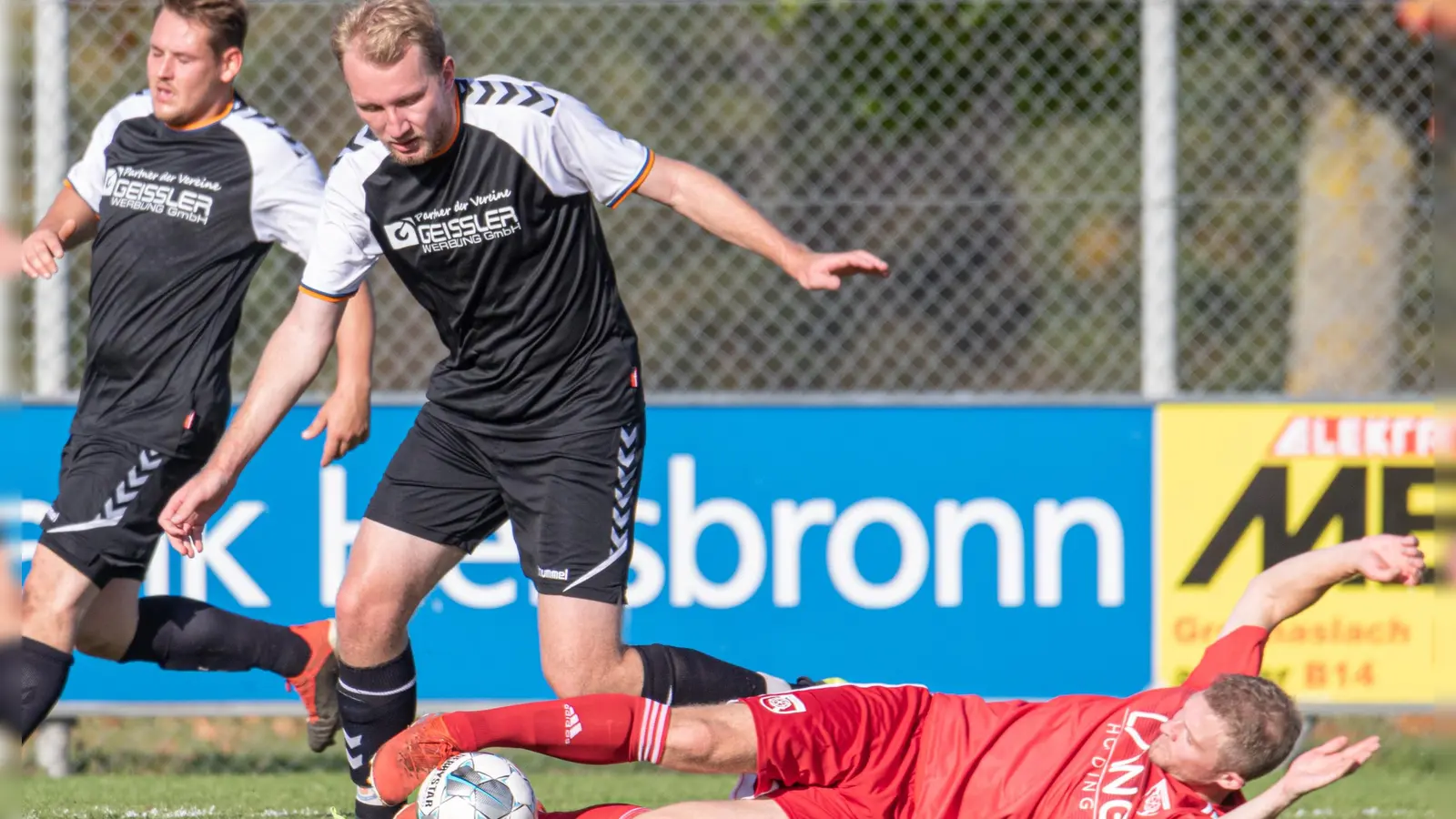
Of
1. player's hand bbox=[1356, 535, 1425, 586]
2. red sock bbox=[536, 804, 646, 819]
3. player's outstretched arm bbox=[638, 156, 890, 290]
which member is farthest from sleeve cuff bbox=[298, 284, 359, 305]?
player's hand bbox=[1356, 535, 1425, 586]

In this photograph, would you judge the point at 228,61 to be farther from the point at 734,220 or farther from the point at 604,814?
the point at 604,814


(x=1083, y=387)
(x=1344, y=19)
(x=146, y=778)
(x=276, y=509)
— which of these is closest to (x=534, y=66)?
(x=1083, y=387)

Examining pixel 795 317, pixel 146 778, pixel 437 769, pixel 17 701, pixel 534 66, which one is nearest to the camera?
pixel 17 701

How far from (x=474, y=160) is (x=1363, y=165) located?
A: 8.11 m

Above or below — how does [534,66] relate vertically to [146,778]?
above

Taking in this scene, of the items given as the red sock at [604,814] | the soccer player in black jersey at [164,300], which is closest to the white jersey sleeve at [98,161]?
the soccer player in black jersey at [164,300]

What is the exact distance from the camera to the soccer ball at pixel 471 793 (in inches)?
149

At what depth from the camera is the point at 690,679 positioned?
450cm

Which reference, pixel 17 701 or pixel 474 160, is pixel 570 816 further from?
pixel 17 701

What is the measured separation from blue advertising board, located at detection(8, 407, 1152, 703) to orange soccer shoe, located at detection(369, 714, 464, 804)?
2.98 metres

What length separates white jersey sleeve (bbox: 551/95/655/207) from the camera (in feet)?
14.2

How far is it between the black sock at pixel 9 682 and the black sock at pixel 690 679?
8.38ft

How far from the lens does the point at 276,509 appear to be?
677 centimetres

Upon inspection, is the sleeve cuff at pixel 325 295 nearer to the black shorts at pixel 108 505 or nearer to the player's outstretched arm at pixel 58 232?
the player's outstretched arm at pixel 58 232
